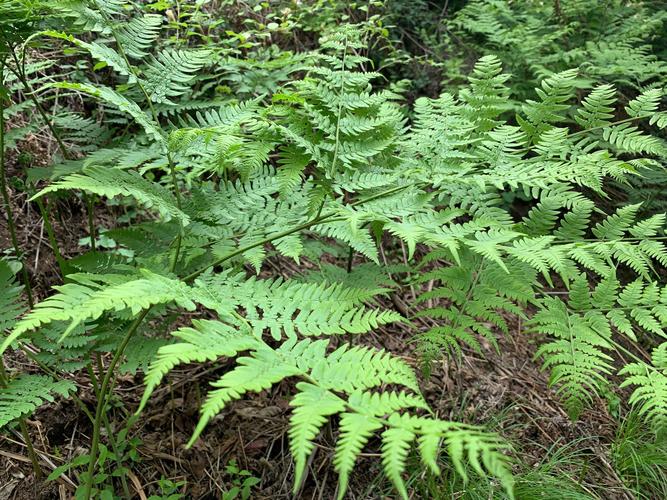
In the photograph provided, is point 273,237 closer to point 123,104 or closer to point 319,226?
point 319,226

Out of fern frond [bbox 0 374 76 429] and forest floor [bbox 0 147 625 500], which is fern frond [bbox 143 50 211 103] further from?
forest floor [bbox 0 147 625 500]

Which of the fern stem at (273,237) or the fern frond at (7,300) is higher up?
the fern stem at (273,237)

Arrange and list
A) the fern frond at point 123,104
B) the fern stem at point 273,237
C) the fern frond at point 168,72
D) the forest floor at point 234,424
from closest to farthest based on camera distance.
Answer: the fern frond at point 123,104
the fern stem at point 273,237
the fern frond at point 168,72
the forest floor at point 234,424

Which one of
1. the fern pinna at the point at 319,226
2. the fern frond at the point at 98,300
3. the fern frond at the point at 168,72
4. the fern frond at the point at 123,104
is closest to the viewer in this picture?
the fern frond at the point at 98,300

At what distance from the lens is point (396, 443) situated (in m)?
1.03

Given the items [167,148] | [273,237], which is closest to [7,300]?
[167,148]

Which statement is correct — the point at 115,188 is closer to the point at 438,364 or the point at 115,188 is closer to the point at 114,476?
the point at 114,476

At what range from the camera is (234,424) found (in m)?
2.52

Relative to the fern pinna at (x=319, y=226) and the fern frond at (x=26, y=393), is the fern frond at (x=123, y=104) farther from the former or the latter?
the fern frond at (x=26, y=393)

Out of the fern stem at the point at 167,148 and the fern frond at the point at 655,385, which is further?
the fern frond at the point at 655,385

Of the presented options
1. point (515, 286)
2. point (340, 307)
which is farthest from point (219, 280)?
point (515, 286)

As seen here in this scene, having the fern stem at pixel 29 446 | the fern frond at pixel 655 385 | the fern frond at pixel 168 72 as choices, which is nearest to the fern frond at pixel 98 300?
the fern stem at pixel 29 446

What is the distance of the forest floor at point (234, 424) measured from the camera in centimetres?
221

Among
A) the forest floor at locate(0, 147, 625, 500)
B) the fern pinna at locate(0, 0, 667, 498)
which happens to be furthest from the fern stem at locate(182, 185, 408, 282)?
the forest floor at locate(0, 147, 625, 500)
